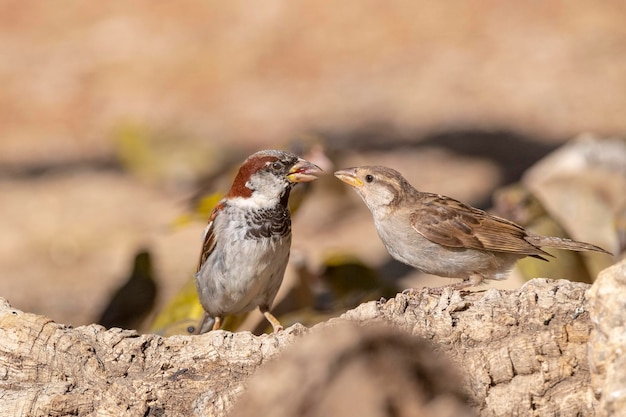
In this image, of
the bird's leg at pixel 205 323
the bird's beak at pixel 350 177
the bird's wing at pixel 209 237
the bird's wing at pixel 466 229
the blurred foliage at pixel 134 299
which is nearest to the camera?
the bird's wing at pixel 466 229

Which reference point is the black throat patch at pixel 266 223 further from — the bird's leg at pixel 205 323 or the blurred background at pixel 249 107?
the blurred background at pixel 249 107

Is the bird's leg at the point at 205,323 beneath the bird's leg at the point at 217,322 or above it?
beneath

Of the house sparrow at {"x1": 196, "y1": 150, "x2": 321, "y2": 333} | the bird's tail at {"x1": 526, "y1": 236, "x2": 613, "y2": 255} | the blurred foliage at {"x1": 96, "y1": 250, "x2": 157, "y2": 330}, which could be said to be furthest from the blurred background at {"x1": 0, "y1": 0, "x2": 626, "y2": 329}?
the bird's tail at {"x1": 526, "y1": 236, "x2": 613, "y2": 255}

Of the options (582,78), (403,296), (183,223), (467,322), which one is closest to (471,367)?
(467,322)

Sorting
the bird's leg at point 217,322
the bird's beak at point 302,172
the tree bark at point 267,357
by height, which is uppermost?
the bird's beak at point 302,172

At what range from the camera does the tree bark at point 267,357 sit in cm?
336

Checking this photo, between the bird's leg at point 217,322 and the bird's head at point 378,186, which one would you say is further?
the bird's leg at point 217,322

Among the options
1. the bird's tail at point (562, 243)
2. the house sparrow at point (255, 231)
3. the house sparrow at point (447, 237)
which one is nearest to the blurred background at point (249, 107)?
the house sparrow at point (255, 231)

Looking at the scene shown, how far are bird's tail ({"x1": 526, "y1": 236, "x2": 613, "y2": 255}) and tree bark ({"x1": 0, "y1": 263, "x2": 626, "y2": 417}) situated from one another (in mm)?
919

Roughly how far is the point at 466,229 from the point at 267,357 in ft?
5.11

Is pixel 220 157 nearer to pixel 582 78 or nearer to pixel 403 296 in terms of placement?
pixel 582 78

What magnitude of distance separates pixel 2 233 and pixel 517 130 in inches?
215

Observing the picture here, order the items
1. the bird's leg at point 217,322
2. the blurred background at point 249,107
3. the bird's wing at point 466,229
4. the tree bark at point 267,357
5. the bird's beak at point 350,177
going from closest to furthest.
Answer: the tree bark at point 267,357 < the bird's wing at point 466,229 < the bird's beak at point 350,177 < the bird's leg at point 217,322 < the blurred background at point 249,107

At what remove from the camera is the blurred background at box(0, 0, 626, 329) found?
9.06 metres
